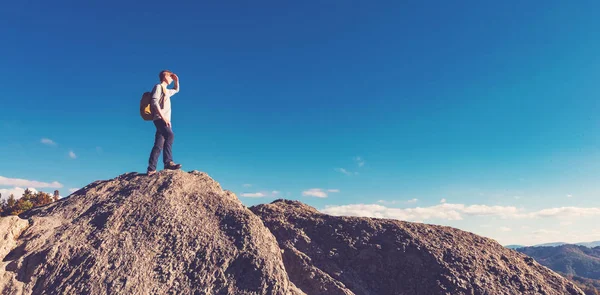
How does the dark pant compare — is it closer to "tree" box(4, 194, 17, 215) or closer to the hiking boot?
the hiking boot

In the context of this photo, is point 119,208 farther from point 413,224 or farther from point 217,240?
point 413,224

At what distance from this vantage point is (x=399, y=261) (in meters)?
7.34

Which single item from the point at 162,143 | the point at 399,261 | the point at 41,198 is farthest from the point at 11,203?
the point at 399,261

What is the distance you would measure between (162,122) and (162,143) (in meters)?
0.64

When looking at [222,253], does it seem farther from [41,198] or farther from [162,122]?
[41,198]

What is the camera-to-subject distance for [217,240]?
7086 mm

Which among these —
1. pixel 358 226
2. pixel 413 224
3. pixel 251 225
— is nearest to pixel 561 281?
pixel 413 224

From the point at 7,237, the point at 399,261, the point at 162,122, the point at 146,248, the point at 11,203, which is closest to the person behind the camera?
the point at 146,248

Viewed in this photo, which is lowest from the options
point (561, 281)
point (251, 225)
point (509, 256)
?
point (561, 281)

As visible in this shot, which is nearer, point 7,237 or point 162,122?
point 7,237

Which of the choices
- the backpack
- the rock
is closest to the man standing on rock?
the backpack

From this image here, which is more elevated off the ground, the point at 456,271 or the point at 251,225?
the point at 251,225

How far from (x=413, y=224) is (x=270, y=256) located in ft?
13.5

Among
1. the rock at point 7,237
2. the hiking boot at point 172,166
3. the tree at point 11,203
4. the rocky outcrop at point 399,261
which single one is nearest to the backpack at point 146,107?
the hiking boot at point 172,166
